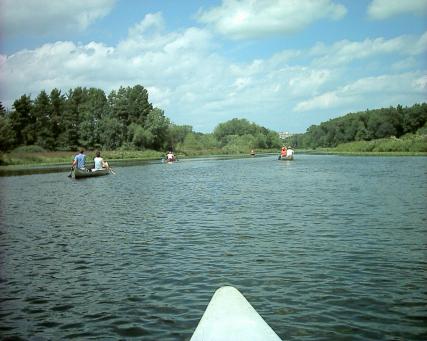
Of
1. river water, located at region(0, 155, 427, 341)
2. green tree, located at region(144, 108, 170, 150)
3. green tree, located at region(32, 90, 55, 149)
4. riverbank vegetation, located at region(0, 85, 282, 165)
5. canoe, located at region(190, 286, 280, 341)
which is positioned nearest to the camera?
canoe, located at region(190, 286, 280, 341)

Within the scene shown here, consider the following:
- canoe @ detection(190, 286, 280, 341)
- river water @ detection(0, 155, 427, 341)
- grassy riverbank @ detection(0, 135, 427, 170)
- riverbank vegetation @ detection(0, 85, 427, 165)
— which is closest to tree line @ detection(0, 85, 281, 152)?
riverbank vegetation @ detection(0, 85, 427, 165)

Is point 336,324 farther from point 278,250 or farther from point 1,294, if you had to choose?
point 1,294

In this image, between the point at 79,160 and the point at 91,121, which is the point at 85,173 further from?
the point at 91,121

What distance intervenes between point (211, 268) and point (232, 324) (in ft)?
17.0

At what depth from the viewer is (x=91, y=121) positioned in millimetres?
111125

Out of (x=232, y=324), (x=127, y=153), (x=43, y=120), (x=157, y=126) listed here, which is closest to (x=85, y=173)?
(x=232, y=324)

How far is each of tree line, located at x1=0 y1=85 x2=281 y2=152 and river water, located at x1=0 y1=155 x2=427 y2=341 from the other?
85.6 m

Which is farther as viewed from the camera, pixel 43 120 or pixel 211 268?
pixel 43 120

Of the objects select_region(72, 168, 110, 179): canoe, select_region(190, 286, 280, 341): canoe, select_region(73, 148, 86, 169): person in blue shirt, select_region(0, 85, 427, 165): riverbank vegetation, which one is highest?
select_region(0, 85, 427, 165): riverbank vegetation

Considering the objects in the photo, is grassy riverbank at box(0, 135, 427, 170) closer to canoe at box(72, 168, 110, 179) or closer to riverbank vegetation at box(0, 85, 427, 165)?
riverbank vegetation at box(0, 85, 427, 165)

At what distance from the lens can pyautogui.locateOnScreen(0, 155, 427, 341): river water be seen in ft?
25.2

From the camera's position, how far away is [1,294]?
371 inches

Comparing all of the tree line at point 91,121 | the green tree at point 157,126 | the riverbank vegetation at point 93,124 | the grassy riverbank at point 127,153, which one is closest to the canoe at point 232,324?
the grassy riverbank at point 127,153

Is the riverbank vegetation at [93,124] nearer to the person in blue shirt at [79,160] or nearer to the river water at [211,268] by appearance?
the person in blue shirt at [79,160]
